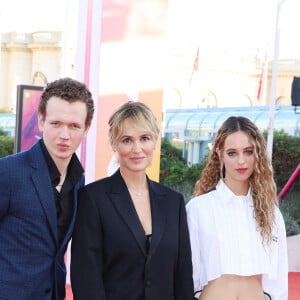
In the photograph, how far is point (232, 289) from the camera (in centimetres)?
261

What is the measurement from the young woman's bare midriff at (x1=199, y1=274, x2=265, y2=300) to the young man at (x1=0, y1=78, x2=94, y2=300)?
65 cm

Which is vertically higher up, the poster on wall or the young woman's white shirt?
the poster on wall

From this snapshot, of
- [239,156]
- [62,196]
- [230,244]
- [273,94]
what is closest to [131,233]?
[62,196]

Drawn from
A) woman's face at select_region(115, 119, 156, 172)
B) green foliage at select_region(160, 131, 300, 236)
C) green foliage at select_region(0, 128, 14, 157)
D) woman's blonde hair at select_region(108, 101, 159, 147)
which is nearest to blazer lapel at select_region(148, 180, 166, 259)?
woman's face at select_region(115, 119, 156, 172)

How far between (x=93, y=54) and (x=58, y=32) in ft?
82.8

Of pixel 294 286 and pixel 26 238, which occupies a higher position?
pixel 26 238

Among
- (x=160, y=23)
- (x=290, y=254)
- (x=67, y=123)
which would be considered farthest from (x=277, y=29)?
(x=67, y=123)

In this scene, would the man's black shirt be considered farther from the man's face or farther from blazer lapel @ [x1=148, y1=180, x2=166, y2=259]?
blazer lapel @ [x1=148, y1=180, x2=166, y2=259]

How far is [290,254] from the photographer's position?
31.0ft

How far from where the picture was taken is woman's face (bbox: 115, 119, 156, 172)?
236 centimetres

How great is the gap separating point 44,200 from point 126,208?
0.33 m

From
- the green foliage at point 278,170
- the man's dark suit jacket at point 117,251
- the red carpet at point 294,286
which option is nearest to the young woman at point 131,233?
the man's dark suit jacket at point 117,251

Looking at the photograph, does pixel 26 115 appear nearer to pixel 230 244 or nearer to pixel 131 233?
pixel 230 244

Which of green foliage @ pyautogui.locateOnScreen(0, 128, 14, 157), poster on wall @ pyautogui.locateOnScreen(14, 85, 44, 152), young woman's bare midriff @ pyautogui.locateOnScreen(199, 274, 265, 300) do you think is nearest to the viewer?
young woman's bare midriff @ pyautogui.locateOnScreen(199, 274, 265, 300)
